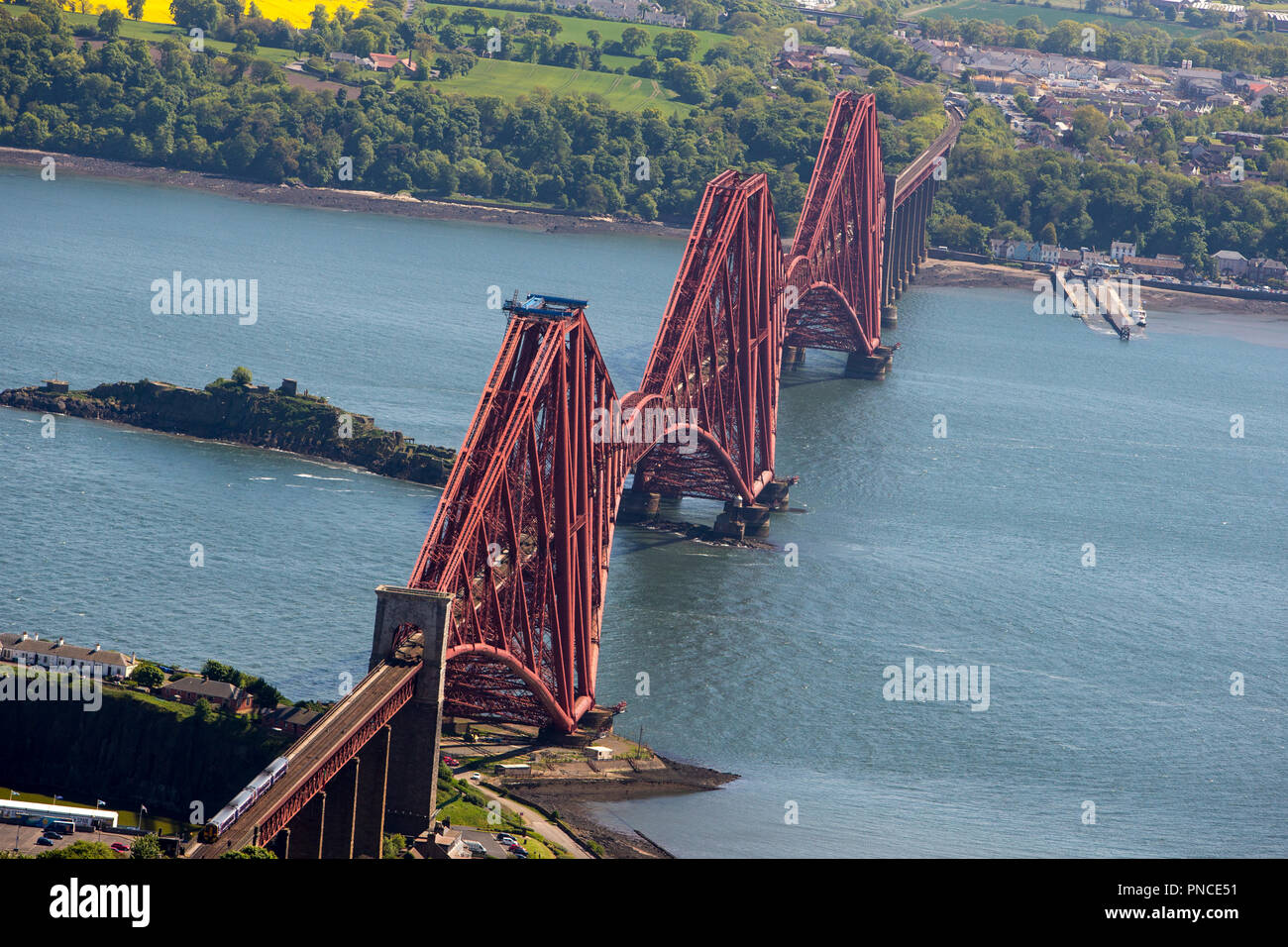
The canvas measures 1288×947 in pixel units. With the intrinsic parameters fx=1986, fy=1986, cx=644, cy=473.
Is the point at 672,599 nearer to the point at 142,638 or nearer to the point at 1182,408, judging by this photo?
the point at 142,638

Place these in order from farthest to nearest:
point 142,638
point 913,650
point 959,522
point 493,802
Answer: point 959,522
point 913,650
point 142,638
point 493,802

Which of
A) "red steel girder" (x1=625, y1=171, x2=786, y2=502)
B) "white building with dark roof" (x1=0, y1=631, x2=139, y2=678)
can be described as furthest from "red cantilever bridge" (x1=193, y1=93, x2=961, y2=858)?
"white building with dark roof" (x1=0, y1=631, x2=139, y2=678)

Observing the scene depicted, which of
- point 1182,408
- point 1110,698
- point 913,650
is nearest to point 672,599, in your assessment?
point 913,650

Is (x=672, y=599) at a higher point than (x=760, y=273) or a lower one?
lower
